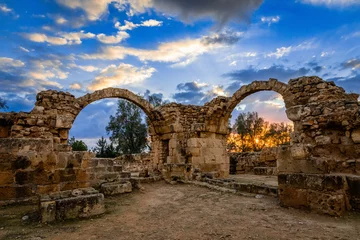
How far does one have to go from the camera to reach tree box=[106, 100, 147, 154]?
2511cm

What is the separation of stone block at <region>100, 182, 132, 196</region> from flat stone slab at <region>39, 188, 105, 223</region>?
1.53 metres

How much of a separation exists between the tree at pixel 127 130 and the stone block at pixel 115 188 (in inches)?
761

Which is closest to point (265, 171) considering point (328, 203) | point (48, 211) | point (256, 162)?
point (256, 162)

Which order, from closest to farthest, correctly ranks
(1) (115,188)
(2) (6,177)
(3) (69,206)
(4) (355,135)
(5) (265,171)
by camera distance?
1. (3) (69,206)
2. (2) (6,177)
3. (4) (355,135)
4. (1) (115,188)
5. (5) (265,171)

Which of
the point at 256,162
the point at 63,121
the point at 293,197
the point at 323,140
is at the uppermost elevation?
the point at 63,121

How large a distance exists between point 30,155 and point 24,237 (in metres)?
1.74

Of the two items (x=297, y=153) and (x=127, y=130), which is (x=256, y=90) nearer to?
(x=297, y=153)

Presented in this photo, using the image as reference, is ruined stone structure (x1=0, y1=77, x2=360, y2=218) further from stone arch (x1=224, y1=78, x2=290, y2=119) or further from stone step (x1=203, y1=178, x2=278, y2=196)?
stone step (x1=203, y1=178, x2=278, y2=196)

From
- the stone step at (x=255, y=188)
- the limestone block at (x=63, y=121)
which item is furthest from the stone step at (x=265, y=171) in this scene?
the limestone block at (x=63, y=121)

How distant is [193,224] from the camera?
11.0 feet

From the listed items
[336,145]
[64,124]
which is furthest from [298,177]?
[64,124]

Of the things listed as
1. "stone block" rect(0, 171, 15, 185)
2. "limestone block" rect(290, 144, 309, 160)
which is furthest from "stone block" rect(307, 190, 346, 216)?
"stone block" rect(0, 171, 15, 185)

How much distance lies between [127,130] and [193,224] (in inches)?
899

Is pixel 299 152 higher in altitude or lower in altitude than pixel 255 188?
higher
